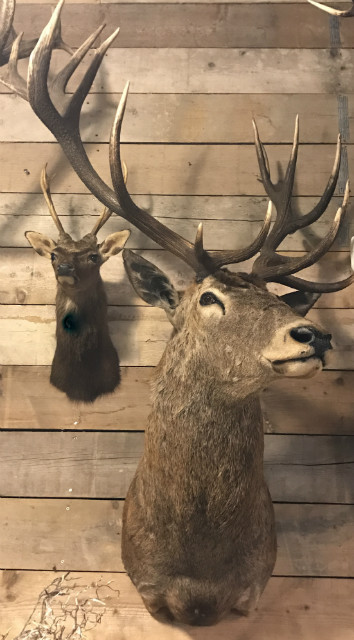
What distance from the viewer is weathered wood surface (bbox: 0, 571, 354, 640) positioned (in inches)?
88.6

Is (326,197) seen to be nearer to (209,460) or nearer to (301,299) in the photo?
(301,299)

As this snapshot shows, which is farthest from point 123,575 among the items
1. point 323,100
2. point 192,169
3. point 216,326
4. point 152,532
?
point 323,100

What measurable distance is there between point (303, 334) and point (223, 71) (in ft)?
6.44

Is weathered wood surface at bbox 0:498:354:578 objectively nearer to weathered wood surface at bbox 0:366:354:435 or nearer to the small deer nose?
weathered wood surface at bbox 0:366:354:435

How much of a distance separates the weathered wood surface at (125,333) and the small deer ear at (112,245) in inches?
11.1

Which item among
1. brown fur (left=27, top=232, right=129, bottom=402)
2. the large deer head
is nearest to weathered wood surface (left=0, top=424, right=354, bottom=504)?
brown fur (left=27, top=232, right=129, bottom=402)

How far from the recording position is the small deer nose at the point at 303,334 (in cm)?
141

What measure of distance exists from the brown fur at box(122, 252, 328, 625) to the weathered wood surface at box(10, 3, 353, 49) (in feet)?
5.42

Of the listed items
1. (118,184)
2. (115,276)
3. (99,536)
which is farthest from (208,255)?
(99,536)

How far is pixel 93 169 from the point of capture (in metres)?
1.93

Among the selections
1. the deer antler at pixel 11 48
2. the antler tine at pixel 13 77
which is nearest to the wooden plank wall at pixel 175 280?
the deer antler at pixel 11 48

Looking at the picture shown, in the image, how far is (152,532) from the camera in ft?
6.28

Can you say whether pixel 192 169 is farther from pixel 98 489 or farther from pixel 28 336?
pixel 98 489

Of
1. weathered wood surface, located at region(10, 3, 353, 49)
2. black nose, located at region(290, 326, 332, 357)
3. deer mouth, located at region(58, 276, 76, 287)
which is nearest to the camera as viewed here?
black nose, located at region(290, 326, 332, 357)
